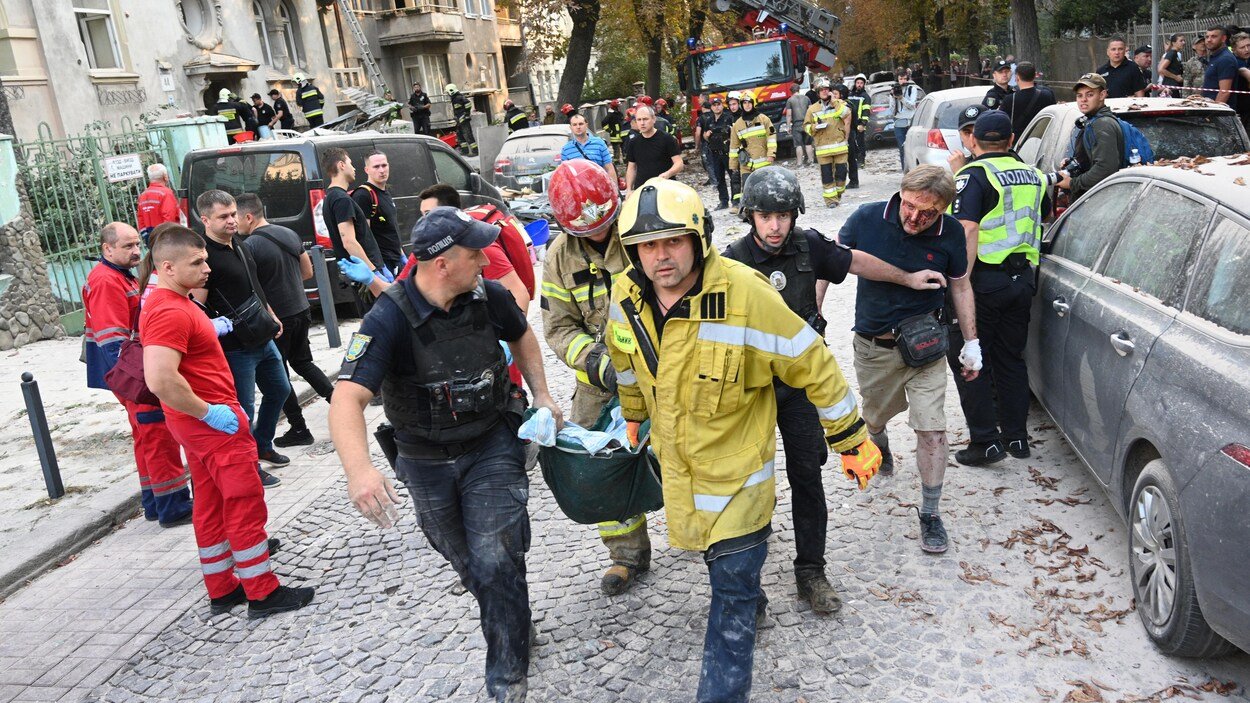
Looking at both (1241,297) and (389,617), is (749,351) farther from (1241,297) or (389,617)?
(389,617)

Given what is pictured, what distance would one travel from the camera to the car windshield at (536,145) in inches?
690

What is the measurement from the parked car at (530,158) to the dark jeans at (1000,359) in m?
12.1

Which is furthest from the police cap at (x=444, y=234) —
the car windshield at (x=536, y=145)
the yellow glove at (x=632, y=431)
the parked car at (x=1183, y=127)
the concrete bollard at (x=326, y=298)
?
the car windshield at (x=536, y=145)

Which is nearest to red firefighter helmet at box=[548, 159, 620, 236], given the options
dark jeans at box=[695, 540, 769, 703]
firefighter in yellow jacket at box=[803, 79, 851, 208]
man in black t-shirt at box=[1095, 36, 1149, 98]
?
dark jeans at box=[695, 540, 769, 703]

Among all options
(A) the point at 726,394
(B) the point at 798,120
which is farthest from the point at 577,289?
(B) the point at 798,120

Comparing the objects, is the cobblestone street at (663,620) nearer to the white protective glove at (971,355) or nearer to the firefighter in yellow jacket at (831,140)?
the white protective glove at (971,355)

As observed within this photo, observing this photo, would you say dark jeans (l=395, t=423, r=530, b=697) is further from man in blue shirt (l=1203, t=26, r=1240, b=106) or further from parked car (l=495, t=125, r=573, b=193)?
parked car (l=495, t=125, r=573, b=193)

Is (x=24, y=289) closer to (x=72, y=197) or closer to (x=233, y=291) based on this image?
(x=72, y=197)

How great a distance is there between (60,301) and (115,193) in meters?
1.59

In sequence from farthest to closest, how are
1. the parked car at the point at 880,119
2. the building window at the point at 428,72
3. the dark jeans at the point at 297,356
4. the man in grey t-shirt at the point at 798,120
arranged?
the building window at the point at 428,72 < the parked car at the point at 880,119 < the man in grey t-shirt at the point at 798,120 < the dark jeans at the point at 297,356

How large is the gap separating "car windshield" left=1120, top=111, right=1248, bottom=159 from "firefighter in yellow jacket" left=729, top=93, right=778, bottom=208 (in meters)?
8.20

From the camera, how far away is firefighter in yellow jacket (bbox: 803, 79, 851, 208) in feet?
50.3

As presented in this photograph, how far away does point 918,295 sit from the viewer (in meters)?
4.54

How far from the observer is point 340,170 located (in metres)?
7.32
